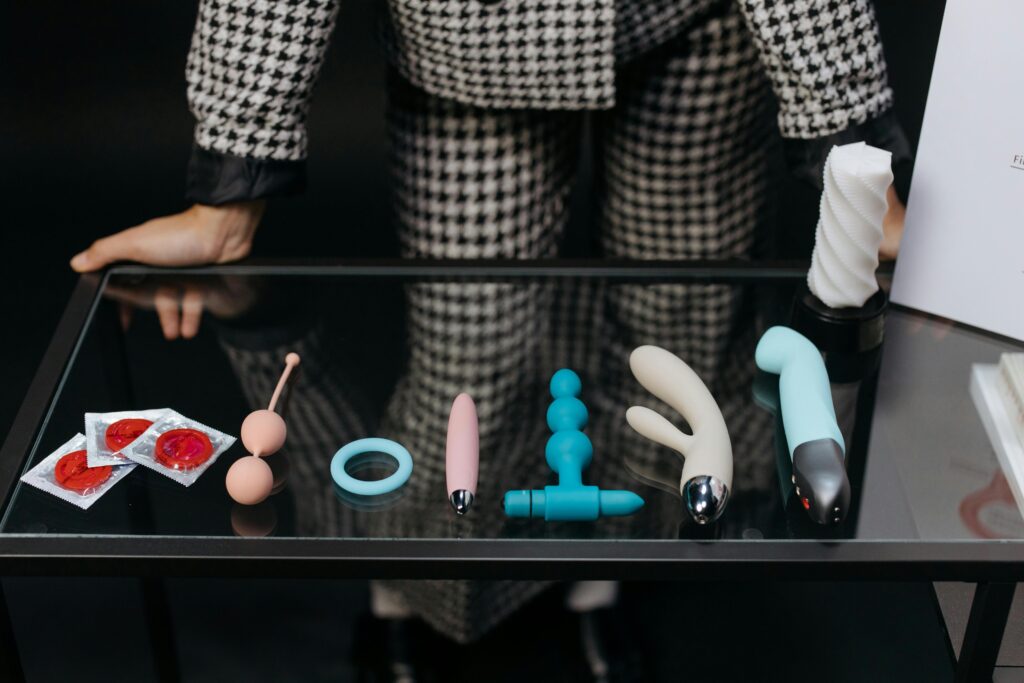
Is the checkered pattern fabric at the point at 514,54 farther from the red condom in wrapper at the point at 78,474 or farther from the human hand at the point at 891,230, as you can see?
the red condom in wrapper at the point at 78,474

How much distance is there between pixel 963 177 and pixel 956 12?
0.10 metres

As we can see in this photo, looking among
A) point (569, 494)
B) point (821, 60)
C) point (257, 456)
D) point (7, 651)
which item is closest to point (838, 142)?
point (821, 60)

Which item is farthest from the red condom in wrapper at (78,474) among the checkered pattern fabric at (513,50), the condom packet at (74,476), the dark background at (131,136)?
the dark background at (131,136)

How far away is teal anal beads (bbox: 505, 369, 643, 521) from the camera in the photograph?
689mm

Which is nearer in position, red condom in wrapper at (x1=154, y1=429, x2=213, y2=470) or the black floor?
red condom in wrapper at (x1=154, y1=429, x2=213, y2=470)

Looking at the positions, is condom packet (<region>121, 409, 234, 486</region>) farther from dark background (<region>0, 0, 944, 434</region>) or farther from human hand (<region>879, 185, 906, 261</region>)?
dark background (<region>0, 0, 944, 434</region>)

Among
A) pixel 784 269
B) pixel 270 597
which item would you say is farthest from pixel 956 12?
pixel 270 597

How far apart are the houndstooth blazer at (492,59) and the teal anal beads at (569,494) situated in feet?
0.84

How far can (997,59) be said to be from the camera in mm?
748

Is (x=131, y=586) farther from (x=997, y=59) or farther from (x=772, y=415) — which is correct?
(x=997, y=59)

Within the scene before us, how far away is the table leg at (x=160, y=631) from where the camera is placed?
39.3 inches

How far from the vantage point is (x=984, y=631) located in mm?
690

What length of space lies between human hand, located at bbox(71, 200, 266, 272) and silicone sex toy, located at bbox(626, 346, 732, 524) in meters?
0.30

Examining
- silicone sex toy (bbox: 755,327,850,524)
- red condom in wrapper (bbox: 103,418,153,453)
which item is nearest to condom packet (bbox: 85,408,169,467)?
red condom in wrapper (bbox: 103,418,153,453)
